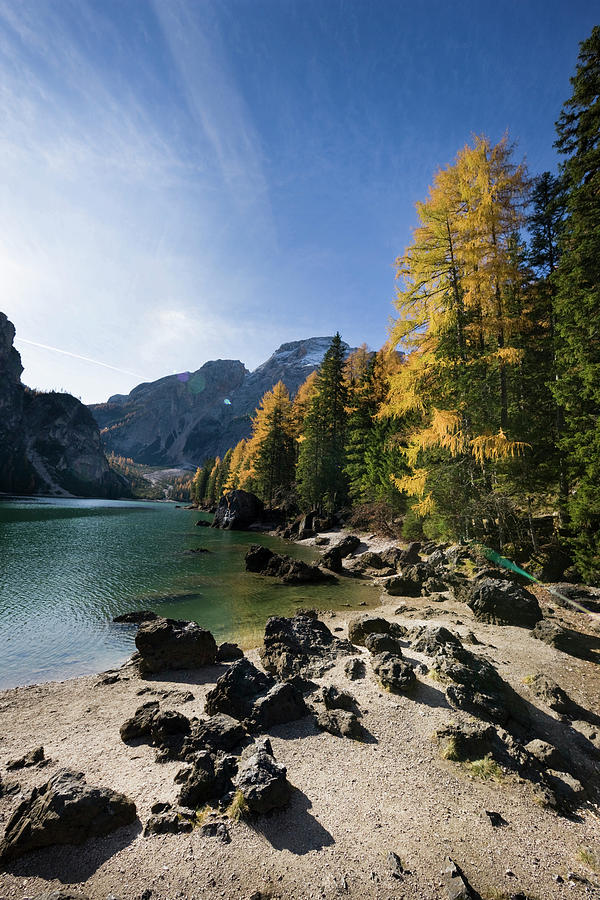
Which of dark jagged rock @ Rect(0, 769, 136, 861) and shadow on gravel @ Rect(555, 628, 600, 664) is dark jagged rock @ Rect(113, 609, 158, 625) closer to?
dark jagged rock @ Rect(0, 769, 136, 861)

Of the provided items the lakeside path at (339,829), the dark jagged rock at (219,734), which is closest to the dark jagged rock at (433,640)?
the lakeside path at (339,829)

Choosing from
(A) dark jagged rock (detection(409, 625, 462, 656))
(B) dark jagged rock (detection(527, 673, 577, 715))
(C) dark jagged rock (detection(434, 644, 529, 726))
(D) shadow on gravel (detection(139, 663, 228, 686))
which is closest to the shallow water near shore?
(D) shadow on gravel (detection(139, 663, 228, 686))

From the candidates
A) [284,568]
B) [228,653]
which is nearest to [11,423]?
[284,568]

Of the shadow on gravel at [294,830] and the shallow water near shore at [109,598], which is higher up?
the shadow on gravel at [294,830]

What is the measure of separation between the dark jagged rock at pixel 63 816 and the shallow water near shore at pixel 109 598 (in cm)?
654

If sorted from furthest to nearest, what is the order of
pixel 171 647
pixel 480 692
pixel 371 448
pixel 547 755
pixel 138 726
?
pixel 371 448
pixel 171 647
pixel 480 692
pixel 138 726
pixel 547 755

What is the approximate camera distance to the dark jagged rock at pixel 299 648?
26.1 feet

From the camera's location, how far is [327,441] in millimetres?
38031

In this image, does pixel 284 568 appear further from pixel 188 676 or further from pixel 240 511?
pixel 240 511

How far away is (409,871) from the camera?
342cm

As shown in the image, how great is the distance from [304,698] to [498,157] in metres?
19.9

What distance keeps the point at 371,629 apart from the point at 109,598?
12669mm

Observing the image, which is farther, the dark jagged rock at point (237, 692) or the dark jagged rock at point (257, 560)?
the dark jagged rock at point (257, 560)

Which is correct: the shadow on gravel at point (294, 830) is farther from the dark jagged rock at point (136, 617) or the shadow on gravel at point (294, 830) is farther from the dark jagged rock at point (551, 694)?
the dark jagged rock at point (136, 617)
